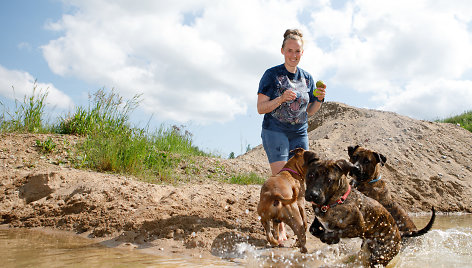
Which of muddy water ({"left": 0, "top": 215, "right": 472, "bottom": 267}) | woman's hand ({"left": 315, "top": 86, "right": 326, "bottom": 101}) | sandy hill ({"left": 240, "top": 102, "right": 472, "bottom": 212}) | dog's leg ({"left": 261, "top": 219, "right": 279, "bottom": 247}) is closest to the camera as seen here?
muddy water ({"left": 0, "top": 215, "right": 472, "bottom": 267})

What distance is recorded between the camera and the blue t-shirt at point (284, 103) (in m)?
5.51

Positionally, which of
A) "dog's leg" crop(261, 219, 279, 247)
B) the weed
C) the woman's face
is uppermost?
the woman's face

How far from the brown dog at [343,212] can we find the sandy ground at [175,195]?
3.35 feet

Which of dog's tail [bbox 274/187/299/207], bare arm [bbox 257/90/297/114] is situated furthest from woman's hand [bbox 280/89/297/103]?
dog's tail [bbox 274/187/299/207]

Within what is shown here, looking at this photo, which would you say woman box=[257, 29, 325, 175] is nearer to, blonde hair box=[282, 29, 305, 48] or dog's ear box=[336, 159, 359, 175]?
blonde hair box=[282, 29, 305, 48]

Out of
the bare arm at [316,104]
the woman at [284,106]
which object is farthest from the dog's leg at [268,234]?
the bare arm at [316,104]

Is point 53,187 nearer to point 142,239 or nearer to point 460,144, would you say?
point 142,239

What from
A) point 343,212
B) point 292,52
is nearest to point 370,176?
point 343,212

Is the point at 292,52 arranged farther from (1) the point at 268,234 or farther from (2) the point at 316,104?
(1) the point at 268,234

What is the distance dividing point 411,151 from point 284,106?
9386 millimetres

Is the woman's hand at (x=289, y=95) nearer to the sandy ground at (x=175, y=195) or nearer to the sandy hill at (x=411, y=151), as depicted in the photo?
the sandy ground at (x=175, y=195)

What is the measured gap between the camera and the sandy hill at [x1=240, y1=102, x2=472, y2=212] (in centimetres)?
1131

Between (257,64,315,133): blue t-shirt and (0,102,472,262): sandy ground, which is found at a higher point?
(257,64,315,133): blue t-shirt


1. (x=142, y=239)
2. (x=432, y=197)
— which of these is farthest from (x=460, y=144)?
(x=142, y=239)
